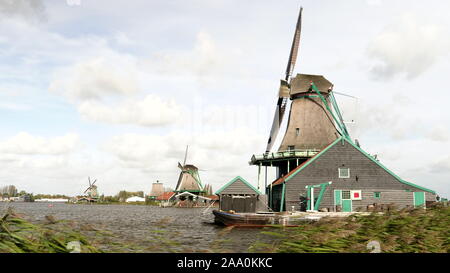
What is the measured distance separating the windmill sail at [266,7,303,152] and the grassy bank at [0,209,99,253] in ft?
126

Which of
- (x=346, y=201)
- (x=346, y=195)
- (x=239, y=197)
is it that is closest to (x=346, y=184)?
(x=346, y=195)

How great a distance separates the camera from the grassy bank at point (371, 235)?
6.57m

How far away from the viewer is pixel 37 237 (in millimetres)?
5547

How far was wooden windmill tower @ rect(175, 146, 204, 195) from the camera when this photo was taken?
89938 millimetres

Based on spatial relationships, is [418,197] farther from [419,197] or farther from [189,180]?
[189,180]

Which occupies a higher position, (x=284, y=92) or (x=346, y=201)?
(x=284, y=92)

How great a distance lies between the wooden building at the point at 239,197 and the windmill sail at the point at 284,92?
1348 cm

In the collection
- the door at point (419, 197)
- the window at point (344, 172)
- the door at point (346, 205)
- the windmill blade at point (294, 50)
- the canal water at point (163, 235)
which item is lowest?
the canal water at point (163, 235)

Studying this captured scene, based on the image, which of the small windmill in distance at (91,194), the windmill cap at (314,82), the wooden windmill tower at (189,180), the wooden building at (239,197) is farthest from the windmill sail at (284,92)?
the small windmill in distance at (91,194)

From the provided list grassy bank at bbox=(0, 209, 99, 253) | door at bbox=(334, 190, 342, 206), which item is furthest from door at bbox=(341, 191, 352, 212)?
grassy bank at bbox=(0, 209, 99, 253)

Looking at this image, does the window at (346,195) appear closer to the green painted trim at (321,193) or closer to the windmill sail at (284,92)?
the green painted trim at (321,193)

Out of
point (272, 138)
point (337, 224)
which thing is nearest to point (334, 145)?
point (272, 138)

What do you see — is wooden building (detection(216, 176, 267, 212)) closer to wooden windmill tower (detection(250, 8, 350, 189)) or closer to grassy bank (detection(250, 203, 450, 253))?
wooden windmill tower (detection(250, 8, 350, 189))

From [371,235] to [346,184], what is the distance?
78.2ft
